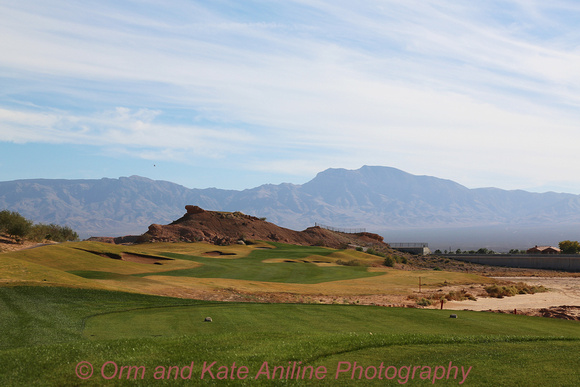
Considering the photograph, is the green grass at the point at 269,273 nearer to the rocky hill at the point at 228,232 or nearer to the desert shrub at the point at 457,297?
the desert shrub at the point at 457,297

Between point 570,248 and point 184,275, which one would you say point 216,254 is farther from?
point 570,248

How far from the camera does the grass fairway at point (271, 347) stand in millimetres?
9125

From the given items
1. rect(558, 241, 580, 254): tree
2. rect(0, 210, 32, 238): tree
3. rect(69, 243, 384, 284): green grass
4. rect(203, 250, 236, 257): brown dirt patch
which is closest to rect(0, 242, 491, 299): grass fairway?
rect(69, 243, 384, 284): green grass

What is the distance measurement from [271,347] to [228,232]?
87.8 m

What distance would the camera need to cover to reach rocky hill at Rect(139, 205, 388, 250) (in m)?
88.2

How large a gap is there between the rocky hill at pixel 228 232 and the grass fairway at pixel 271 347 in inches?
2640

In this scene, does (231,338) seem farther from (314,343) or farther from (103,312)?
(103,312)

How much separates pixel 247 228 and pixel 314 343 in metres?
91.3

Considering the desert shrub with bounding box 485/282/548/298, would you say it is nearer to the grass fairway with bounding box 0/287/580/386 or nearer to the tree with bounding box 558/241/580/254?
the grass fairway with bounding box 0/287/580/386

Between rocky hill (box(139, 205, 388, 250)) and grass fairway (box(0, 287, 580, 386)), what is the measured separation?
2640 inches

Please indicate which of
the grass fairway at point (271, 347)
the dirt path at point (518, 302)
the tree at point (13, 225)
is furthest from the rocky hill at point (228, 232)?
the grass fairway at point (271, 347)

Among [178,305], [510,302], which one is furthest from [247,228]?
[178,305]

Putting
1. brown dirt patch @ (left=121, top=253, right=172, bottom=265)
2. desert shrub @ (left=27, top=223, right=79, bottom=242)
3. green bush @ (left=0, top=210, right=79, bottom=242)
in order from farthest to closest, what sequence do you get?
desert shrub @ (left=27, top=223, right=79, bottom=242), green bush @ (left=0, top=210, right=79, bottom=242), brown dirt patch @ (left=121, top=253, right=172, bottom=265)

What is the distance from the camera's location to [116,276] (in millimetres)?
34219
